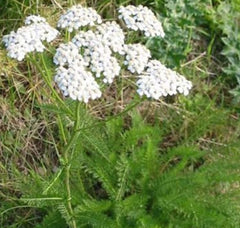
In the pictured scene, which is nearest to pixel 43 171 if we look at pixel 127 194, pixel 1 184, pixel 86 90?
pixel 1 184

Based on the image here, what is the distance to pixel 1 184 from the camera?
3.00 m

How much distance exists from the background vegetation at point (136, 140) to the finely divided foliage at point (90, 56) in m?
0.13

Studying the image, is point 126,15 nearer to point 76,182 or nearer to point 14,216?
point 76,182

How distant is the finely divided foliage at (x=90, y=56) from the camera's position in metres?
2.09

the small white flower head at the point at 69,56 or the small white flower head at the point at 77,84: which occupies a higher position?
the small white flower head at the point at 69,56

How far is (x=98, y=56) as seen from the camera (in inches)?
85.7

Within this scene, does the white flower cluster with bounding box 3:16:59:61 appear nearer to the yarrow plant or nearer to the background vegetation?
the yarrow plant

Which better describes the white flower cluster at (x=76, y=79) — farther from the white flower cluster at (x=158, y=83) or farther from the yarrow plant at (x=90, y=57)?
the white flower cluster at (x=158, y=83)

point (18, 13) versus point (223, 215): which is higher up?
point (18, 13)

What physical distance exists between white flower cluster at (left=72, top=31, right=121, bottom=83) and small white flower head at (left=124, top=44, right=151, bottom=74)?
2.8 inches

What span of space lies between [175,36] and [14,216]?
1.29 m

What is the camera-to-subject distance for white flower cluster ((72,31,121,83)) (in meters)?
2.16

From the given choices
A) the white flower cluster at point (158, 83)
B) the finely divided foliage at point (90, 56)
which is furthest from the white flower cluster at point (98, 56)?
the white flower cluster at point (158, 83)

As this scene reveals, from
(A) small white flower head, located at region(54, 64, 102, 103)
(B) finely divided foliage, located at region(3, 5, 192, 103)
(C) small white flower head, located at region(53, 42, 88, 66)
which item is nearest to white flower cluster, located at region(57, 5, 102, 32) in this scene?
(B) finely divided foliage, located at region(3, 5, 192, 103)
